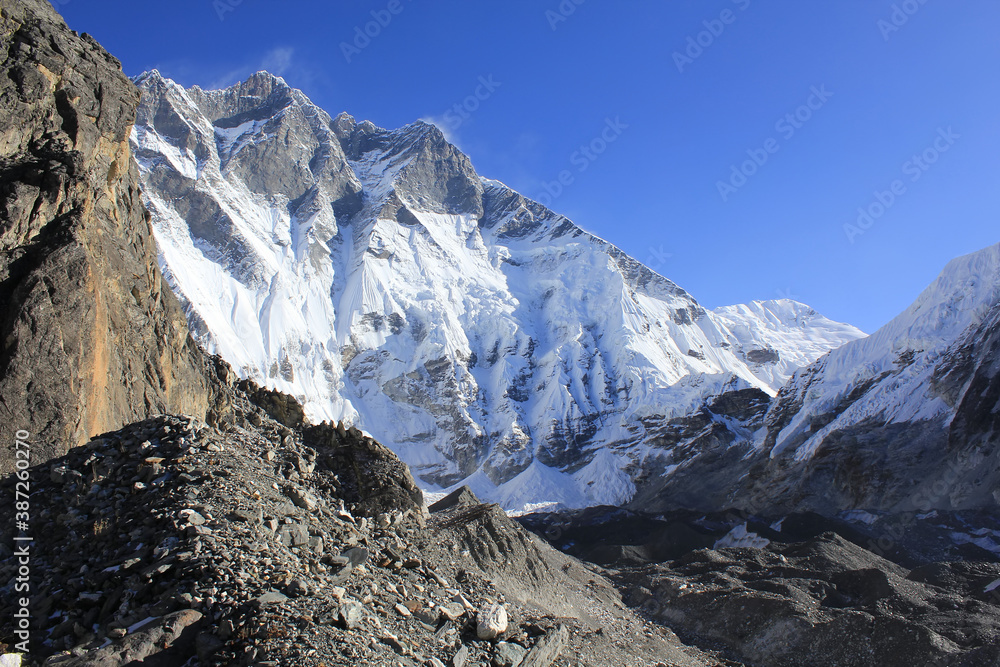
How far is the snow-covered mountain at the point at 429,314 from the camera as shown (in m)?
108

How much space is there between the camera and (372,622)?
8453 millimetres

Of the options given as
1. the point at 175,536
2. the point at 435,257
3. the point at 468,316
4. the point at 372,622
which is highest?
the point at 435,257

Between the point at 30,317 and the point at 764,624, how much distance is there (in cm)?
2913

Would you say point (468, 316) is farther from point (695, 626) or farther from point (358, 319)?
point (695, 626)

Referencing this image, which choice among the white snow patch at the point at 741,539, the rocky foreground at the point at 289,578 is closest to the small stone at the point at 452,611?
the rocky foreground at the point at 289,578

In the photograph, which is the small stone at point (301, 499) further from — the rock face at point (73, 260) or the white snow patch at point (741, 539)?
the white snow patch at point (741, 539)

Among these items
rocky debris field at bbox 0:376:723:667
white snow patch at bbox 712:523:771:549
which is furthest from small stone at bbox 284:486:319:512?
white snow patch at bbox 712:523:771:549

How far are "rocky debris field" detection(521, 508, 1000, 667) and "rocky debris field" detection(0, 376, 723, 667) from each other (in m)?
13.4

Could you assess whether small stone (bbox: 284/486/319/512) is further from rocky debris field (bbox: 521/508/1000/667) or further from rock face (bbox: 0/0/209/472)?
rocky debris field (bbox: 521/508/1000/667)

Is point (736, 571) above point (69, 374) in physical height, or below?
below

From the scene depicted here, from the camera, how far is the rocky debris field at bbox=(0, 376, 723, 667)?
23.4ft

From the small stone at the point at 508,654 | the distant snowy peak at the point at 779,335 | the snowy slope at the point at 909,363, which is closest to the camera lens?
the small stone at the point at 508,654

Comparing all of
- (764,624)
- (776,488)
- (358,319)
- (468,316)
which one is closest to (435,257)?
(468,316)

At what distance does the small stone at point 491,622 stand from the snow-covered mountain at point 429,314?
3480 inches
